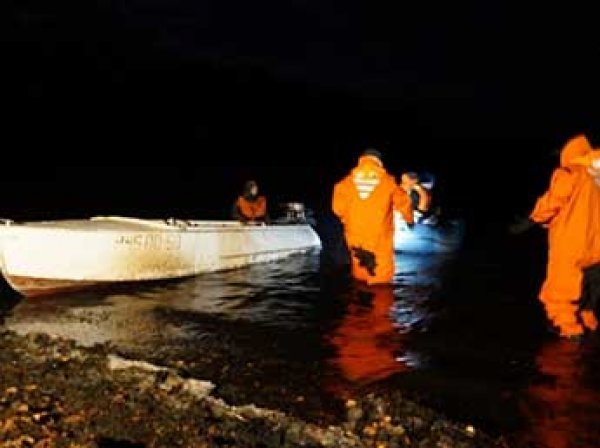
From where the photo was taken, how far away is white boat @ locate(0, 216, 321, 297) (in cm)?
944

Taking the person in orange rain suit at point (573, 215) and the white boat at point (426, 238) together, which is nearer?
the person in orange rain suit at point (573, 215)

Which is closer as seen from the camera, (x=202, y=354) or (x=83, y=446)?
(x=83, y=446)

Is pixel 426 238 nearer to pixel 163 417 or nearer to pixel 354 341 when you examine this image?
pixel 354 341

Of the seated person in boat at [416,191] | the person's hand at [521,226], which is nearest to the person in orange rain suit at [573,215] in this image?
the person's hand at [521,226]

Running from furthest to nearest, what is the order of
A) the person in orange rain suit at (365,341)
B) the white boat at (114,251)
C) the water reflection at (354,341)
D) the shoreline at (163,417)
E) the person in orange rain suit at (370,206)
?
the person in orange rain suit at (370,206)
the white boat at (114,251)
the person in orange rain suit at (365,341)
the water reflection at (354,341)
the shoreline at (163,417)

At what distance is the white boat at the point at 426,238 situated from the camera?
15513 mm

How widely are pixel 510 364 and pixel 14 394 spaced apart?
423 cm

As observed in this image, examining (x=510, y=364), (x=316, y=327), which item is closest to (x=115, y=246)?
(x=316, y=327)

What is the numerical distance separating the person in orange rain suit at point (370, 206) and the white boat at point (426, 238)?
509 centimetres

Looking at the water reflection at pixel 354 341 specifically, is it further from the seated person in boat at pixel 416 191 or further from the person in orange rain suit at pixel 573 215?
the seated person in boat at pixel 416 191

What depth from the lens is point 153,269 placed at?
36.1 feet

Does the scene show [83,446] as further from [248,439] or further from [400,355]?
[400,355]

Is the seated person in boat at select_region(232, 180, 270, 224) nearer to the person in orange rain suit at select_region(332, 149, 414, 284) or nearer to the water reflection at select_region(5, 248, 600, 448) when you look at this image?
the water reflection at select_region(5, 248, 600, 448)

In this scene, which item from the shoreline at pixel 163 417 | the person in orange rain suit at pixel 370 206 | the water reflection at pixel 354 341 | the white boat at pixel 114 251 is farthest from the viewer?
the person in orange rain suit at pixel 370 206
